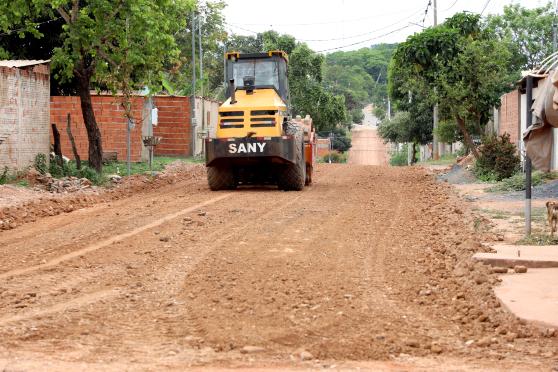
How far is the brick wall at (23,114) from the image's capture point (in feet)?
72.7

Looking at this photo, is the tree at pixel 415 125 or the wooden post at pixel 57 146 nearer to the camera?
the wooden post at pixel 57 146

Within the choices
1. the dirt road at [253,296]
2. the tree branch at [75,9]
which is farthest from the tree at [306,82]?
the dirt road at [253,296]

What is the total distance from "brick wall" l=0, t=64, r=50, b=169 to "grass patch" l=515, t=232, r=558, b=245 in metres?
14.0

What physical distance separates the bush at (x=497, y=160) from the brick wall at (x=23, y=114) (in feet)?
43.5

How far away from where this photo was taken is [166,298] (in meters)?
8.76

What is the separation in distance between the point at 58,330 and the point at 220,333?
1.38 meters

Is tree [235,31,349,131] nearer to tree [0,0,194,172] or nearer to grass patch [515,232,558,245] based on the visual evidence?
tree [0,0,194,172]

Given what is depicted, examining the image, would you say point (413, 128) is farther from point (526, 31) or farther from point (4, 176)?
point (4, 176)

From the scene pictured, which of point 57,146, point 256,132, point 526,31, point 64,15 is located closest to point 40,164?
point 57,146

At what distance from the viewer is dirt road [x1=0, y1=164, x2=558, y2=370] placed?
6.70m

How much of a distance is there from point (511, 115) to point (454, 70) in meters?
3.65

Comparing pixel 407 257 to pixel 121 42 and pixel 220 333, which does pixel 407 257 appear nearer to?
pixel 220 333

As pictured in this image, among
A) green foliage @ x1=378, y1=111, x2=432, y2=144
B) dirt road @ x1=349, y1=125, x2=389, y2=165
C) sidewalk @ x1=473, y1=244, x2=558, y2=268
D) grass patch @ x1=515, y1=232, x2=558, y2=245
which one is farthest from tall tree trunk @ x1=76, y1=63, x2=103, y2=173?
dirt road @ x1=349, y1=125, x2=389, y2=165

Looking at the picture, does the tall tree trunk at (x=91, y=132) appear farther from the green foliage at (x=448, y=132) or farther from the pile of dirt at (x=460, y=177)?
the green foliage at (x=448, y=132)
